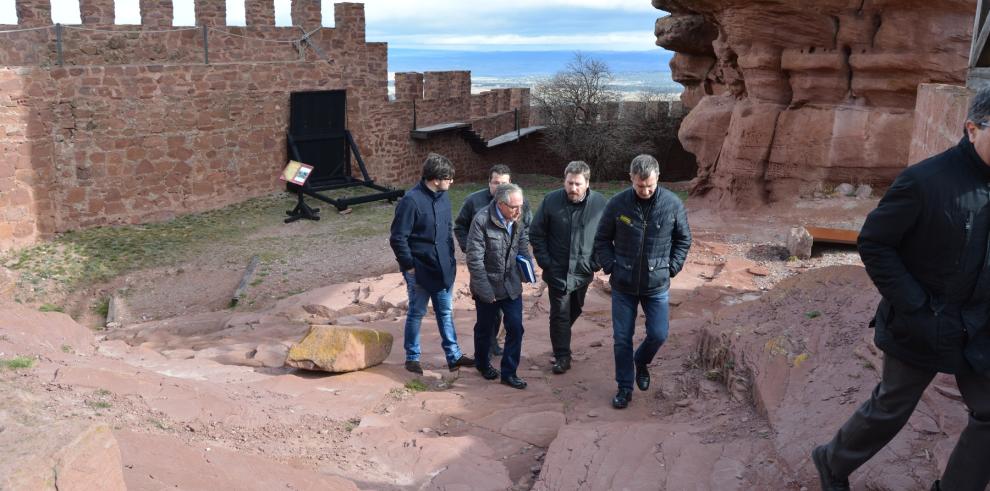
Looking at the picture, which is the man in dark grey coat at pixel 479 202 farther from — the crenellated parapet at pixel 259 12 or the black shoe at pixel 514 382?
the crenellated parapet at pixel 259 12

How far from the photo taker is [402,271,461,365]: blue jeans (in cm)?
634

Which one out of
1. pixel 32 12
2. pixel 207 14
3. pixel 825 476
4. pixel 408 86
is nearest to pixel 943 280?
pixel 825 476

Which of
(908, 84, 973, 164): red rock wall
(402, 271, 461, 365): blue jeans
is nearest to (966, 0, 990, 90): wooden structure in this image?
(908, 84, 973, 164): red rock wall

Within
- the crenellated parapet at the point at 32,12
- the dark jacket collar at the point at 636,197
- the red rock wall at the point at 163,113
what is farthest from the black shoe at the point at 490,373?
the crenellated parapet at the point at 32,12

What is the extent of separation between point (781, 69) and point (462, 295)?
7.49 meters

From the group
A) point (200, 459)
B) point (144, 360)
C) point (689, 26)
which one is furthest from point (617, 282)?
point (689, 26)

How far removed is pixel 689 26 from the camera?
1847cm

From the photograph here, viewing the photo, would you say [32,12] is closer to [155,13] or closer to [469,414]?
[155,13]

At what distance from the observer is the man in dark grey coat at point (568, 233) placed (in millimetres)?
5984

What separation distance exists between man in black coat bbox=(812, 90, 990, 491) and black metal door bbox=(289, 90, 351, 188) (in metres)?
15.0

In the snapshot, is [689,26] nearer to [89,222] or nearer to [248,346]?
[89,222]

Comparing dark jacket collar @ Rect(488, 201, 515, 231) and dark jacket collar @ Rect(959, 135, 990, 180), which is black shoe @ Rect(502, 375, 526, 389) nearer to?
dark jacket collar @ Rect(488, 201, 515, 231)

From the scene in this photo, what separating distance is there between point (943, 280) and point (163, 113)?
1390 cm

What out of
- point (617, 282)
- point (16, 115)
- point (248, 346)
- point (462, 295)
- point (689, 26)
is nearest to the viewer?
point (617, 282)
